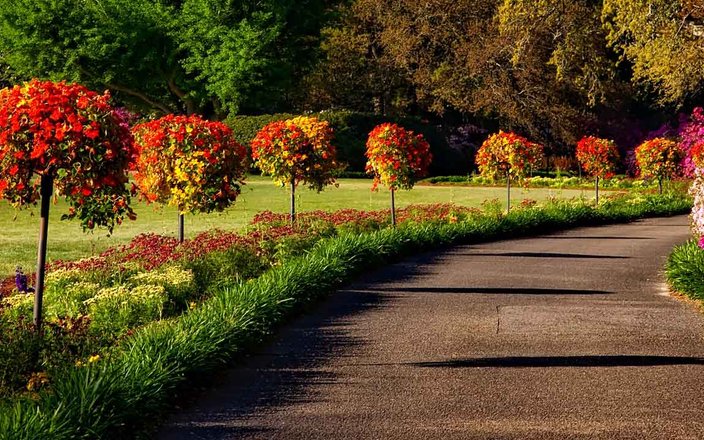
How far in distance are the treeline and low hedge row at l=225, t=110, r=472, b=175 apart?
10.5 ft

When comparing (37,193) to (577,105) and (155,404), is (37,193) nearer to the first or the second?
(155,404)

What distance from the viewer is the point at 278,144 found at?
18.1 m

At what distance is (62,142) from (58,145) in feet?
0.14

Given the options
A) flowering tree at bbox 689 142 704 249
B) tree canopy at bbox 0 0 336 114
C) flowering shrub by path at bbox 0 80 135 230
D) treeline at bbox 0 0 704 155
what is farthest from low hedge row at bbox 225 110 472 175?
flowering shrub by path at bbox 0 80 135 230

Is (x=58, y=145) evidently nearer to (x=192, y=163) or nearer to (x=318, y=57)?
(x=192, y=163)

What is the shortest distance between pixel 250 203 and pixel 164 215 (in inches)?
144

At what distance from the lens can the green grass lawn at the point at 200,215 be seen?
691 inches

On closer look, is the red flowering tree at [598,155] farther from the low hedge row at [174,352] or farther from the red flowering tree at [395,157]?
the low hedge row at [174,352]

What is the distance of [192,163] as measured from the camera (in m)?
13.8

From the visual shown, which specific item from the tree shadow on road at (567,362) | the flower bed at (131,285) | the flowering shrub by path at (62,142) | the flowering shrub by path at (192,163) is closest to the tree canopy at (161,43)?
the flower bed at (131,285)

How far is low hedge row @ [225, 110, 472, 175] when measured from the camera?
123 ft

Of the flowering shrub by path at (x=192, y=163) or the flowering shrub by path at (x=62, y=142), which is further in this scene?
the flowering shrub by path at (x=192, y=163)

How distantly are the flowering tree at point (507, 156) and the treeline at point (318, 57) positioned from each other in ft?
49.2

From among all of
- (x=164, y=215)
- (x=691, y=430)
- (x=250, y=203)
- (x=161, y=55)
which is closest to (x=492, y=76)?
(x=161, y=55)
